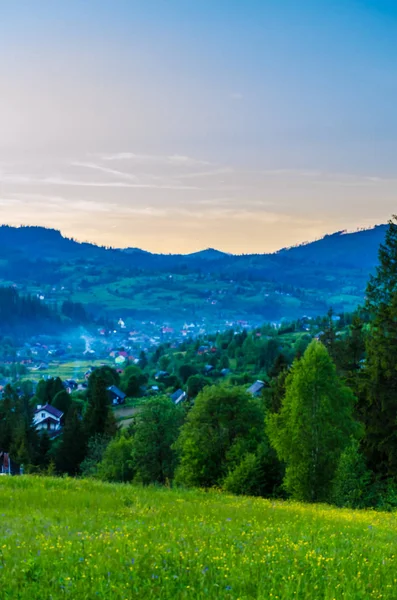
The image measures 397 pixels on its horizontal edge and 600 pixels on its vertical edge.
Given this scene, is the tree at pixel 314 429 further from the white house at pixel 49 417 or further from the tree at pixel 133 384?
the tree at pixel 133 384

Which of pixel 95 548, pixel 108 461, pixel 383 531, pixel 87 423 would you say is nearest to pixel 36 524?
pixel 95 548

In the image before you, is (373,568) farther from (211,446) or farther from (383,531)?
(211,446)

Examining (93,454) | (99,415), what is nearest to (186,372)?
(99,415)

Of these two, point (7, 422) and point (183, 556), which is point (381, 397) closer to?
point (183, 556)

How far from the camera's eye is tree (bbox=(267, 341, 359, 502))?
111 feet

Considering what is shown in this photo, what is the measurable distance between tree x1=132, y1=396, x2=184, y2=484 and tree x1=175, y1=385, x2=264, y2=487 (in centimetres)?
971

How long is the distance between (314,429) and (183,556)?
26.4 m

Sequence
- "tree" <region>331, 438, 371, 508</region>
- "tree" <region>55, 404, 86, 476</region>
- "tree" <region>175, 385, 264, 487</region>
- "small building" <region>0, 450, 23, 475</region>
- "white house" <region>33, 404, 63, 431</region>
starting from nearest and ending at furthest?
"tree" <region>331, 438, 371, 508</region>, "tree" <region>175, 385, 264, 487</region>, "tree" <region>55, 404, 86, 476</region>, "small building" <region>0, 450, 23, 475</region>, "white house" <region>33, 404, 63, 431</region>

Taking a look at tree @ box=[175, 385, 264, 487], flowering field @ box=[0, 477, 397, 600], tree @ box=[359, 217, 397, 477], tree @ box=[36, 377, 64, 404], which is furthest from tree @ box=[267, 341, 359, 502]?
tree @ box=[36, 377, 64, 404]

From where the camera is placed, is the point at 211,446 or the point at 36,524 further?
the point at 211,446

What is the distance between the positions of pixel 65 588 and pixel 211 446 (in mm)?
38317

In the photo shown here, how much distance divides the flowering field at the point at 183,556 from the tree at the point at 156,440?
4171 cm

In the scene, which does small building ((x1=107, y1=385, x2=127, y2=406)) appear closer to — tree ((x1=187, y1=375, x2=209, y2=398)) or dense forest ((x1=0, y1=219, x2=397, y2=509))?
tree ((x1=187, y1=375, x2=209, y2=398))

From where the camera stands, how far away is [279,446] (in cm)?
3469
